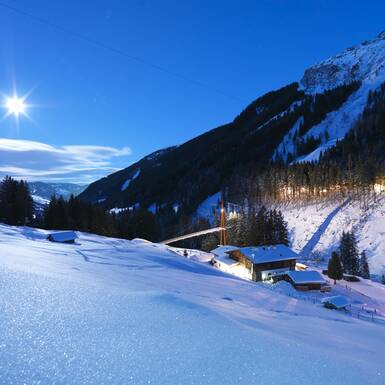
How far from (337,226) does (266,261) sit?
39002 millimetres

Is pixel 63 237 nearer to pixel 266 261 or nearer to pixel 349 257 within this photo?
pixel 266 261

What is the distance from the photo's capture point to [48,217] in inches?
2032

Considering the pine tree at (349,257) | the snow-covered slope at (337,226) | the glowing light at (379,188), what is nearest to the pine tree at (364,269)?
the pine tree at (349,257)

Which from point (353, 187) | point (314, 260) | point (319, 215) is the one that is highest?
point (353, 187)

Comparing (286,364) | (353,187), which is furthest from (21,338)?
(353,187)

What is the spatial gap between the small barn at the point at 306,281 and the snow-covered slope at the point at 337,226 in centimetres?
2444

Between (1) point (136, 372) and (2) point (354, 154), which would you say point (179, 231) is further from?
(1) point (136, 372)

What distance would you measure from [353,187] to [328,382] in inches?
3573

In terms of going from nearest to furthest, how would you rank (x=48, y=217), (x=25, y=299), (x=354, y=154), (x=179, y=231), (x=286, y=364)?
(x=286, y=364) < (x=25, y=299) < (x=48, y=217) < (x=179, y=231) < (x=354, y=154)

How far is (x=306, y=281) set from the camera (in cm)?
3841

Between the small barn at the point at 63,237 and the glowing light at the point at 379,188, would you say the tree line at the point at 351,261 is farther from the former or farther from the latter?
the small barn at the point at 63,237

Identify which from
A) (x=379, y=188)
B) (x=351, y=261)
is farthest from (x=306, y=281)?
(x=379, y=188)

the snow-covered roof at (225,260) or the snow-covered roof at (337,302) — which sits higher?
the snow-covered roof at (225,260)

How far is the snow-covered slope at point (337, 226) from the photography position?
63.3m
